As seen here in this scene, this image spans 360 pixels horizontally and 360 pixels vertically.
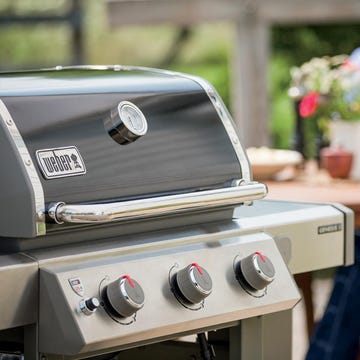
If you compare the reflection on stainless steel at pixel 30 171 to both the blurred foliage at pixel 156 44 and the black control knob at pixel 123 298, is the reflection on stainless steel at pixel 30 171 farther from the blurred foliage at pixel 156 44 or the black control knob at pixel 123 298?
the blurred foliage at pixel 156 44

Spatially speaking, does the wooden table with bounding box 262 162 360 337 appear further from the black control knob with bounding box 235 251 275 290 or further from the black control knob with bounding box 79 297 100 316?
the black control knob with bounding box 79 297 100 316

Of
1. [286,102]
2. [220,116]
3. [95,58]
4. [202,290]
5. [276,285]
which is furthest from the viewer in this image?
[95,58]

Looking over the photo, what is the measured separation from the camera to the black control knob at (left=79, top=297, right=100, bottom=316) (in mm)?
1546

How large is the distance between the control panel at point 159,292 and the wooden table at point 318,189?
1482 mm

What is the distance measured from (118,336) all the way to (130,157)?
310 mm

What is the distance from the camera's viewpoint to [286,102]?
28.5ft

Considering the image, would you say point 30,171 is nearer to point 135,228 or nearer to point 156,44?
point 135,228

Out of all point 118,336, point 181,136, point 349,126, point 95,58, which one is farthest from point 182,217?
point 95,58

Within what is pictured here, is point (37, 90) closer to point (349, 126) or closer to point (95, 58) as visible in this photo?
point (349, 126)

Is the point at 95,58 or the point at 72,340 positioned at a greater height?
the point at 72,340

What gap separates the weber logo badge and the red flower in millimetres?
2336

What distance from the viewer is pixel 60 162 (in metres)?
1.64

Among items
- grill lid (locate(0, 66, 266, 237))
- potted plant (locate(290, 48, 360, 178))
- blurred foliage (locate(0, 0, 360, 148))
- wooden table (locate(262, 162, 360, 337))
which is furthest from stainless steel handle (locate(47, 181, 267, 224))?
blurred foliage (locate(0, 0, 360, 148))

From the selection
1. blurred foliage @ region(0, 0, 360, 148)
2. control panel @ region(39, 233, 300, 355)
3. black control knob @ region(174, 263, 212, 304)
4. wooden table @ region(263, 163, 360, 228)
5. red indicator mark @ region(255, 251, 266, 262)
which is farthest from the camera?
blurred foliage @ region(0, 0, 360, 148)
